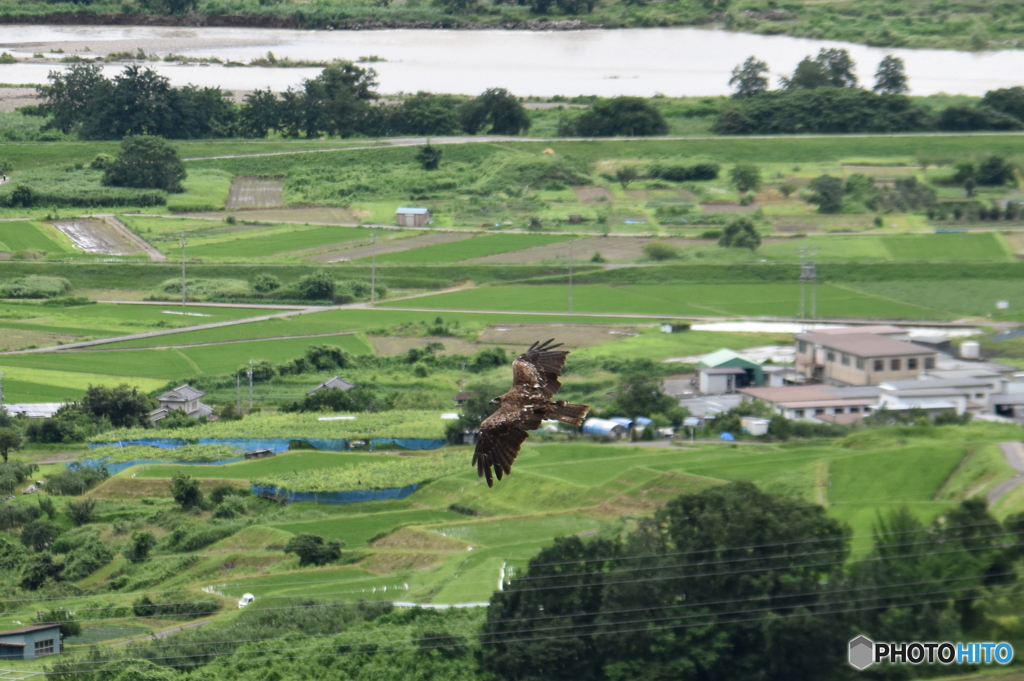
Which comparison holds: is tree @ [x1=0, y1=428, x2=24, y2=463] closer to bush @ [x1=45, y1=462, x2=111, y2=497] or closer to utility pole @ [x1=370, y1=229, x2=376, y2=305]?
bush @ [x1=45, y1=462, x2=111, y2=497]

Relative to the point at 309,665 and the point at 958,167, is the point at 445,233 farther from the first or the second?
the point at 309,665

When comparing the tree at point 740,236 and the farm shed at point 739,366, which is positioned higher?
the tree at point 740,236

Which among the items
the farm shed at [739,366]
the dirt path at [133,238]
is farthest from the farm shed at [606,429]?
the dirt path at [133,238]

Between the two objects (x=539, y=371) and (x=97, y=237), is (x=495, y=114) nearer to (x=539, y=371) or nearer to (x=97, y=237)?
(x=97, y=237)

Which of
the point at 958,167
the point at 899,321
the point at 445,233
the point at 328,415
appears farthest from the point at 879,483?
the point at 958,167

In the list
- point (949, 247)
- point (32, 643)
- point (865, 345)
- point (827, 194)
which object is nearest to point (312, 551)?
point (32, 643)

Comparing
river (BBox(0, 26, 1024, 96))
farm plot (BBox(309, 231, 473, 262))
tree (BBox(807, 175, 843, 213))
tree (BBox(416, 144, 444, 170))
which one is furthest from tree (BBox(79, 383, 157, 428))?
river (BBox(0, 26, 1024, 96))

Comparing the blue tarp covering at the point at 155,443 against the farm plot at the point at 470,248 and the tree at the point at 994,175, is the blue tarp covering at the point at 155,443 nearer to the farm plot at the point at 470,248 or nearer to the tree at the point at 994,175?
the farm plot at the point at 470,248
